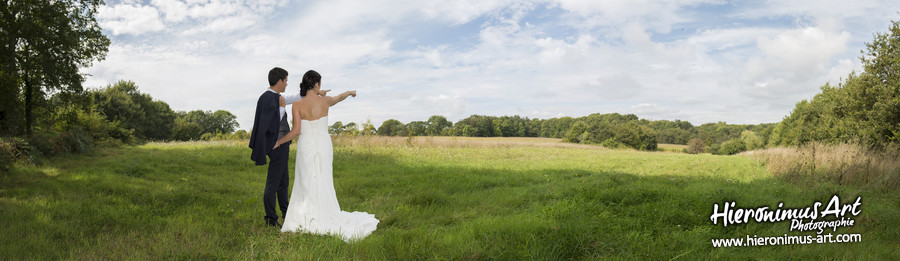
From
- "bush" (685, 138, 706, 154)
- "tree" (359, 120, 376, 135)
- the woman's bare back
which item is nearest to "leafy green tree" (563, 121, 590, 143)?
"bush" (685, 138, 706, 154)

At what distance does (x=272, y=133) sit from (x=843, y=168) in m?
14.5

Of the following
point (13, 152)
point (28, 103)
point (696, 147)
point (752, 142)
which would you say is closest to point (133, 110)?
point (28, 103)

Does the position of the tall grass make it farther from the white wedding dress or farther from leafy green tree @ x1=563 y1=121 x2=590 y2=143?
leafy green tree @ x1=563 y1=121 x2=590 y2=143

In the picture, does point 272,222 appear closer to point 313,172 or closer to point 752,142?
point 313,172

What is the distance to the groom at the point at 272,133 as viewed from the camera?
5.72 meters

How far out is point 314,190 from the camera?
602 centimetres

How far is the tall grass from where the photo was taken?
10236 millimetres

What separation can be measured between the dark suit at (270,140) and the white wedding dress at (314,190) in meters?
0.24

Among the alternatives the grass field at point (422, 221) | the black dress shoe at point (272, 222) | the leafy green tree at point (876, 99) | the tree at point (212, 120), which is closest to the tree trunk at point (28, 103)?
the grass field at point (422, 221)

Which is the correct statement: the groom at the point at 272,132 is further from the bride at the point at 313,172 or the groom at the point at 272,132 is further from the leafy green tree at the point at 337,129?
the leafy green tree at the point at 337,129

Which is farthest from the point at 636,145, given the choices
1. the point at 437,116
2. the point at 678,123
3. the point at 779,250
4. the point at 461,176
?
the point at 779,250

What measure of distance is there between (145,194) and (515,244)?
25.4ft

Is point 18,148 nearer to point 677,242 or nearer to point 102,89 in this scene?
point 677,242

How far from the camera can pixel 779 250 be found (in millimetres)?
5070
